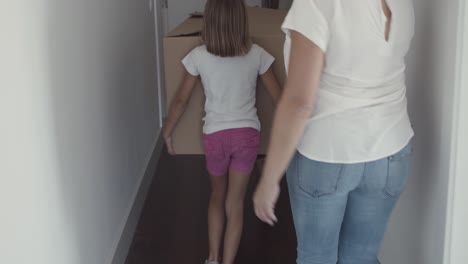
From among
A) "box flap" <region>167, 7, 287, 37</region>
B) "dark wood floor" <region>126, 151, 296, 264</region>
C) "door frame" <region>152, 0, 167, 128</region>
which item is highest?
"box flap" <region>167, 7, 287, 37</region>

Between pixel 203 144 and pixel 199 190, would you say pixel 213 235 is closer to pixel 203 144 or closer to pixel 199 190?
pixel 203 144

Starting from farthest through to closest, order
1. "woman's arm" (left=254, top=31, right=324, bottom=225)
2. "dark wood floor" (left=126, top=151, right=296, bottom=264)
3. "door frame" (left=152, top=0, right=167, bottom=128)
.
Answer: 1. "door frame" (left=152, top=0, right=167, bottom=128)
2. "dark wood floor" (left=126, top=151, right=296, bottom=264)
3. "woman's arm" (left=254, top=31, right=324, bottom=225)

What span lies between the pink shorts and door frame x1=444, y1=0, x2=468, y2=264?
0.85m

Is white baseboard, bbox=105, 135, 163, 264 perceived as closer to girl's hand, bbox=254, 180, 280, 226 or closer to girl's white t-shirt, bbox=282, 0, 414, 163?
girl's hand, bbox=254, 180, 280, 226

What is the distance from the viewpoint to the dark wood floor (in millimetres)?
2645

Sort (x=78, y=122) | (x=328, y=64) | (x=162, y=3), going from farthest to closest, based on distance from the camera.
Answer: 1. (x=162, y=3)
2. (x=78, y=122)
3. (x=328, y=64)

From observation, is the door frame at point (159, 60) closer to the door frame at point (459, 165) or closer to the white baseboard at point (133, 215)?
the white baseboard at point (133, 215)

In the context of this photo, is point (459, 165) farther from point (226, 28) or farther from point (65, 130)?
point (65, 130)

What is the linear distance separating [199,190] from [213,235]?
2.84ft

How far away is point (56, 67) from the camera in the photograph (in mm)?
1711

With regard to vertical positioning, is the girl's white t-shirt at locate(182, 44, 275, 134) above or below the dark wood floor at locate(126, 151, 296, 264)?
above

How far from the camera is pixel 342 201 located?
4.94 ft

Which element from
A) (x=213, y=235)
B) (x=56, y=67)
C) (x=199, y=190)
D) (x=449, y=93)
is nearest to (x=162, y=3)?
(x=199, y=190)

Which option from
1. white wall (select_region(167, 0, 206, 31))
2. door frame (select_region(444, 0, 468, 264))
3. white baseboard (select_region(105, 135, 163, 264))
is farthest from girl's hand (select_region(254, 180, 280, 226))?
white wall (select_region(167, 0, 206, 31))
